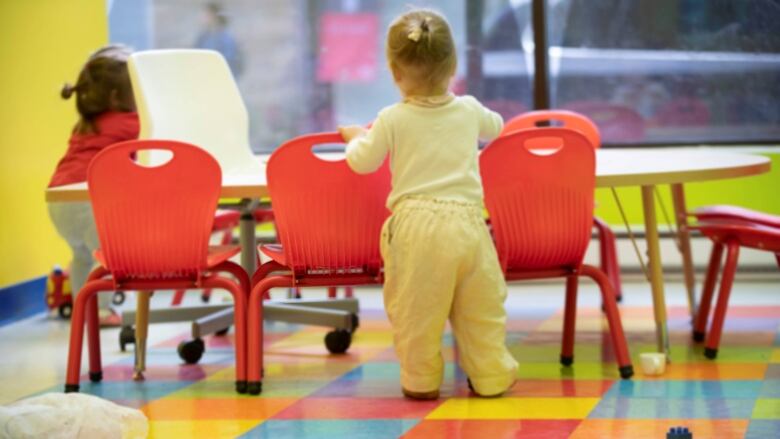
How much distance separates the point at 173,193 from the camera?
3.38m

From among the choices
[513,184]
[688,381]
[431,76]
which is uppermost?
[431,76]

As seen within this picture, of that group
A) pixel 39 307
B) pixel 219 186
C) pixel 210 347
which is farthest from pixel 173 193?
pixel 39 307

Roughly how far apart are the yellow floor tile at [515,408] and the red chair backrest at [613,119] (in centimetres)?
303

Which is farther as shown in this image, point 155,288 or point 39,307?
point 39,307

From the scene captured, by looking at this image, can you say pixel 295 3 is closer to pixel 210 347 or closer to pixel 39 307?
pixel 39 307

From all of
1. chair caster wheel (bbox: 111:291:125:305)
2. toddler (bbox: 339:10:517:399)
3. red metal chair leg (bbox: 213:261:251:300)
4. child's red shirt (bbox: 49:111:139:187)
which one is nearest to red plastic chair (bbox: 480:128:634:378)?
toddler (bbox: 339:10:517:399)

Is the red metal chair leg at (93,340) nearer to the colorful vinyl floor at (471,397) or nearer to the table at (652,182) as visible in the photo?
the colorful vinyl floor at (471,397)

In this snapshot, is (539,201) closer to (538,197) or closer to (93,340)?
(538,197)

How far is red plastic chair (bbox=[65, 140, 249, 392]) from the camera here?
3367 millimetres

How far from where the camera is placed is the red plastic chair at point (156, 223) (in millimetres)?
3367

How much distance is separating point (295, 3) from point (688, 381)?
339 centimetres

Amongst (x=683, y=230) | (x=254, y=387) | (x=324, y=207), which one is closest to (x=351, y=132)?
(x=324, y=207)

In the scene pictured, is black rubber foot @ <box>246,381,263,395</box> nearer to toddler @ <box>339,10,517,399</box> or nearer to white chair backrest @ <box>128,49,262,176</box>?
toddler @ <box>339,10,517,399</box>

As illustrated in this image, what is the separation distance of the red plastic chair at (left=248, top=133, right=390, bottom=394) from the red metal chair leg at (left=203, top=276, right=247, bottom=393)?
0.04 metres
